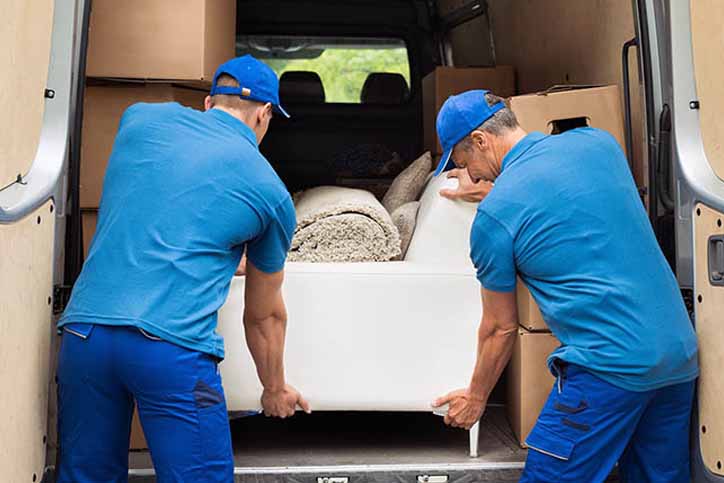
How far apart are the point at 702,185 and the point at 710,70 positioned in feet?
0.92

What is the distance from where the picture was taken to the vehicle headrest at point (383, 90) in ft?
17.0

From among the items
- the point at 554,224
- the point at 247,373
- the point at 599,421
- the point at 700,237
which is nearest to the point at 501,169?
the point at 554,224

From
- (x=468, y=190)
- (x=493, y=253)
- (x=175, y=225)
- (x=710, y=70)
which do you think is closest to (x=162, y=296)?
(x=175, y=225)

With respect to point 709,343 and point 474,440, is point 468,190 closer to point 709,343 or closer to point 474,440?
point 474,440

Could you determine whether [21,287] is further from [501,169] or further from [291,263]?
[501,169]

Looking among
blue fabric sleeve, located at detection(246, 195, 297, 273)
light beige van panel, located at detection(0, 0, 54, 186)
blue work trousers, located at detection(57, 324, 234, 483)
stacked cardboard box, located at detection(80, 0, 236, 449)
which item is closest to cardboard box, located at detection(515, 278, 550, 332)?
blue fabric sleeve, located at detection(246, 195, 297, 273)

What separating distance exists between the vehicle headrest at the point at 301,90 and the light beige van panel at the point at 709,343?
9.60ft

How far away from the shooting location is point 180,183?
2.38 meters

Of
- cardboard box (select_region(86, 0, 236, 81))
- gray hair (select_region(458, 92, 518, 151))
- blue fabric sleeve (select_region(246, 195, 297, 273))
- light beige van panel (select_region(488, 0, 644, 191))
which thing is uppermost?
light beige van panel (select_region(488, 0, 644, 191))

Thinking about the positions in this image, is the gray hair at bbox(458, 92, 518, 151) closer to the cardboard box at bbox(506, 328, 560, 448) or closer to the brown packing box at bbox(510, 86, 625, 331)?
the brown packing box at bbox(510, 86, 625, 331)

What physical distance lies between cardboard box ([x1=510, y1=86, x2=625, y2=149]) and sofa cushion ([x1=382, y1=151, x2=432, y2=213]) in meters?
0.68

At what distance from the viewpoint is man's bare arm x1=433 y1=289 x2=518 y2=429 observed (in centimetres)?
260

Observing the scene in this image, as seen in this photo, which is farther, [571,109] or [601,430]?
[571,109]

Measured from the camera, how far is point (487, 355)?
8.84 ft
